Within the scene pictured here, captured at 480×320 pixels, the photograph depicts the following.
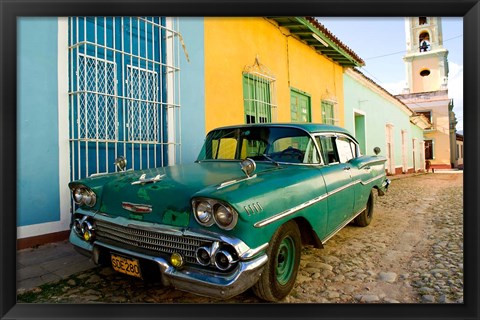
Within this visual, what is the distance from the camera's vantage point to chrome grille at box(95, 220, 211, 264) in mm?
1971

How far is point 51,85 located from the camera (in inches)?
140

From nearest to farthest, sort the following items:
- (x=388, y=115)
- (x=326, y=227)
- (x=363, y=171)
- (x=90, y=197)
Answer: (x=90, y=197), (x=326, y=227), (x=363, y=171), (x=388, y=115)

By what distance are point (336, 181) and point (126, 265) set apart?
2174mm

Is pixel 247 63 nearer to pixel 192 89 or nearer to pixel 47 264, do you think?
pixel 192 89

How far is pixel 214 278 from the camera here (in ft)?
6.08

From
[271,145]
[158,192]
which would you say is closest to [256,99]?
[271,145]

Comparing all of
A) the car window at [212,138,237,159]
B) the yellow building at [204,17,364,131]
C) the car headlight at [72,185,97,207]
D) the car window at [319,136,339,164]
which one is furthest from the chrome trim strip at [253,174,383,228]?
the yellow building at [204,17,364,131]

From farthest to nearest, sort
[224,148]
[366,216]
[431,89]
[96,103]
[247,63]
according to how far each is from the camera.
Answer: [431,89]
[247,63]
[366,216]
[96,103]
[224,148]

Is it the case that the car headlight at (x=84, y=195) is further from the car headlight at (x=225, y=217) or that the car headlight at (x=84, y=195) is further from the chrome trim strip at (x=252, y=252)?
the chrome trim strip at (x=252, y=252)

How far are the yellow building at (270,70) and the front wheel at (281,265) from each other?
136 inches

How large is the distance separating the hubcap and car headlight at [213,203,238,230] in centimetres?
61

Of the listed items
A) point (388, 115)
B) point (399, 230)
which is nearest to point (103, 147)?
point (399, 230)
